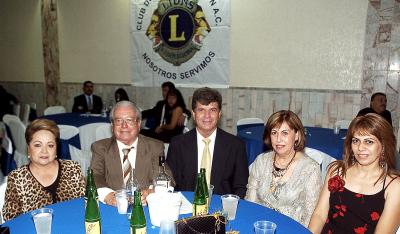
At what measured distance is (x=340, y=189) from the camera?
2.04m

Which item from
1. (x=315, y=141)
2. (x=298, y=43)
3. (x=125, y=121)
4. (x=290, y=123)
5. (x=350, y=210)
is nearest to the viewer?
(x=350, y=210)

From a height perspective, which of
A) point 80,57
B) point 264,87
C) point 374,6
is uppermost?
point 374,6

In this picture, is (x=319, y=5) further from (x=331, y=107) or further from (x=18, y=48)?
(x=18, y=48)

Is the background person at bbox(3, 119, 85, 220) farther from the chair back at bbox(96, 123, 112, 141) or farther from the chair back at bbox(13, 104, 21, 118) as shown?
the chair back at bbox(13, 104, 21, 118)

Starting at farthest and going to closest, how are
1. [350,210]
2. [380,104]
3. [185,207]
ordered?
[380,104]
[350,210]
[185,207]

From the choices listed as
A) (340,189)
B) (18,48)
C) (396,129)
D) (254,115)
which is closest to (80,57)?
(18,48)

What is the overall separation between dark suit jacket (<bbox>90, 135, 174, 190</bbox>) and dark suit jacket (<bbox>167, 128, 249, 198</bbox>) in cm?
19

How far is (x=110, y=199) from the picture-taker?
193cm

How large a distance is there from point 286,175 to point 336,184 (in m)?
0.32

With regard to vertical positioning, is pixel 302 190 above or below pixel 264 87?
below

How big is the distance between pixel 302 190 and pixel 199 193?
78 centimetres

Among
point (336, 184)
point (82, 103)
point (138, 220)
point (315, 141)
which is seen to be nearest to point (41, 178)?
point (138, 220)

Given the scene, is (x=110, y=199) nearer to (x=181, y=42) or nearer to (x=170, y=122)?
(x=170, y=122)

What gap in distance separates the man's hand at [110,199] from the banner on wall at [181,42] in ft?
Answer: 15.7
